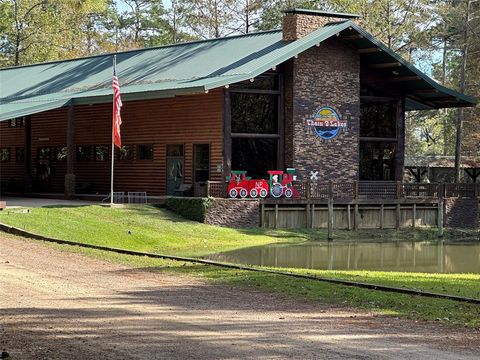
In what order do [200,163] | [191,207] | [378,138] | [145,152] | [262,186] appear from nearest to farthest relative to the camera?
[191,207], [262,186], [200,163], [145,152], [378,138]

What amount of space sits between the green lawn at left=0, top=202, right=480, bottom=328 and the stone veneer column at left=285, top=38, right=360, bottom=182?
10.8 ft

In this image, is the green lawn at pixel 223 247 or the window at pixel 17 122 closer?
the green lawn at pixel 223 247

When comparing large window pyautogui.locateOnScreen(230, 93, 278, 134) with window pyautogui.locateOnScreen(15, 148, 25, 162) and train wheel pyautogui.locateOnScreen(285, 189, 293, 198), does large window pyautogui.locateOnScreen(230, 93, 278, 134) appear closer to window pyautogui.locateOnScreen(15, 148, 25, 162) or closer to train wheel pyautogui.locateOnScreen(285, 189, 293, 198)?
train wheel pyautogui.locateOnScreen(285, 189, 293, 198)

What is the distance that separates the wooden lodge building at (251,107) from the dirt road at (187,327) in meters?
17.5

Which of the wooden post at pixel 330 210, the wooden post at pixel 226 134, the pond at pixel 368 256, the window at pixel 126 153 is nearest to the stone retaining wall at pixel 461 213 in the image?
the pond at pixel 368 256

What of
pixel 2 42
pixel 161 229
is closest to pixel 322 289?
pixel 161 229

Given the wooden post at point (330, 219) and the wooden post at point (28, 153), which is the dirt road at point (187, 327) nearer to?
the wooden post at point (330, 219)

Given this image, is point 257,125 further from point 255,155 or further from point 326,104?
point 326,104

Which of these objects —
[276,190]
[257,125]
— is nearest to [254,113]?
[257,125]

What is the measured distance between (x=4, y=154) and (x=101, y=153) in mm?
8455

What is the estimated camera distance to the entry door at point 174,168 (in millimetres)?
36375

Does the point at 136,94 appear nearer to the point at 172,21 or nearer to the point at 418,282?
the point at 418,282

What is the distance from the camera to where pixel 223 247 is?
26.8 metres

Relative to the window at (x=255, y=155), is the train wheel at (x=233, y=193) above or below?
below
